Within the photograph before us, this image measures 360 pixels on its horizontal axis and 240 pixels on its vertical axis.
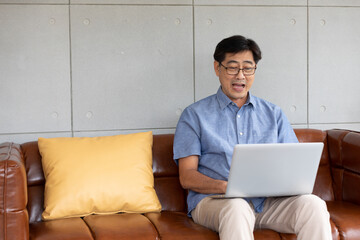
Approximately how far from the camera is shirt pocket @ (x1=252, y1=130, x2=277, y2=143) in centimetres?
316

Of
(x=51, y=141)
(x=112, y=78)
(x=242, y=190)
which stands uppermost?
A: (x=112, y=78)

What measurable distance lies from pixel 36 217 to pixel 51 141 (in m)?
0.49

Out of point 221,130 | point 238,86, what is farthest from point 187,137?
point 238,86

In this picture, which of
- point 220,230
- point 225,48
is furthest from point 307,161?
point 225,48

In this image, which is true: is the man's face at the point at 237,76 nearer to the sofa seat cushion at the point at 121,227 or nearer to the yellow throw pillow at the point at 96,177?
the yellow throw pillow at the point at 96,177

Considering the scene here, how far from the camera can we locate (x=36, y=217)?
10.2 feet

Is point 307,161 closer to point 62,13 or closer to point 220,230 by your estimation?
point 220,230

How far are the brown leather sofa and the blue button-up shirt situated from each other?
274 mm

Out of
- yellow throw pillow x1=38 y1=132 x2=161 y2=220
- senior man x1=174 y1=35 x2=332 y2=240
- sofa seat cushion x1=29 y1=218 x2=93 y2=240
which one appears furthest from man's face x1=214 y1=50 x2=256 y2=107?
sofa seat cushion x1=29 y1=218 x2=93 y2=240

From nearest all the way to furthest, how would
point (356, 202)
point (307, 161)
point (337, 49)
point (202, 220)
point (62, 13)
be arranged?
point (307, 161), point (202, 220), point (356, 202), point (62, 13), point (337, 49)

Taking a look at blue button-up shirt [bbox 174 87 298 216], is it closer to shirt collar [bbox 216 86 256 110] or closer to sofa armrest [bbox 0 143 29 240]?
shirt collar [bbox 216 86 256 110]

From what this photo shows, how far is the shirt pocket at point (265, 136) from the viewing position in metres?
3.16

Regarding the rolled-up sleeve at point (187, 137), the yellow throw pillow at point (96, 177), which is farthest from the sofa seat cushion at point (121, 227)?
the rolled-up sleeve at point (187, 137)

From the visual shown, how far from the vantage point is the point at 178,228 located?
2.78 meters
